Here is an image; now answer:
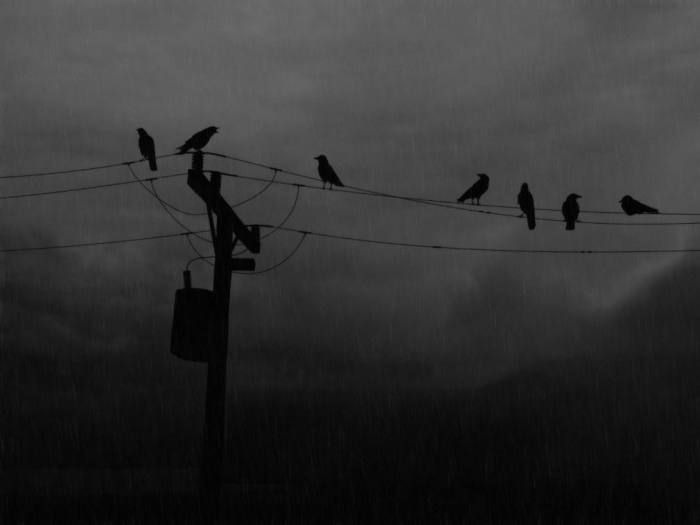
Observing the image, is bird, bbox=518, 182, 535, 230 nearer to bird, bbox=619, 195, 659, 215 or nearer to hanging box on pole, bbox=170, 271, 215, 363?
bird, bbox=619, 195, 659, 215

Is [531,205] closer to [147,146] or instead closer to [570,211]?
[570,211]

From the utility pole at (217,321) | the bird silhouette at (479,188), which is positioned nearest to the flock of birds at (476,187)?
the bird silhouette at (479,188)

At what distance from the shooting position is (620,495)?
109 m

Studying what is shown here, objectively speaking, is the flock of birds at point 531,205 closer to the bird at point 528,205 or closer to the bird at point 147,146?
the bird at point 528,205

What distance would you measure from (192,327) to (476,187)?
339 inches

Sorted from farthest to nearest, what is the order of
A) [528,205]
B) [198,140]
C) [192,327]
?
[528,205] → [198,140] → [192,327]

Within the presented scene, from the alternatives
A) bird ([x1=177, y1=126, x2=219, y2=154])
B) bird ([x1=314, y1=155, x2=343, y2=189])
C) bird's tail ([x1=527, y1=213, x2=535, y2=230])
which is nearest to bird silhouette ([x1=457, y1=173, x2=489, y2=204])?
bird's tail ([x1=527, y1=213, x2=535, y2=230])

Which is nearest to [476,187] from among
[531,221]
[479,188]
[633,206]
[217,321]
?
[479,188]

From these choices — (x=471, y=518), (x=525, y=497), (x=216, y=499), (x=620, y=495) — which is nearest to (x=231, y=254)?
(x=216, y=499)

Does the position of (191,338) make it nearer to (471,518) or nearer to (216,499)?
(216,499)

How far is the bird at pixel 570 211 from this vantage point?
57.3 ft

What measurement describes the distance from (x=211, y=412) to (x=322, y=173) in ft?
20.5

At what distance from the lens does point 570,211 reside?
17.5 metres

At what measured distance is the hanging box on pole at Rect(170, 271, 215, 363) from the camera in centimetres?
1234
